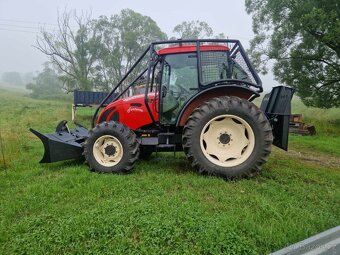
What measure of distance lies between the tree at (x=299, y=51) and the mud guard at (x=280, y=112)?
872 cm

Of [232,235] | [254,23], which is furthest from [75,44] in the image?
[232,235]

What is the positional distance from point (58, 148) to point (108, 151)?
86 centimetres

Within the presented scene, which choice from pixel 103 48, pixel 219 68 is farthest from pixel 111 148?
pixel 103 48

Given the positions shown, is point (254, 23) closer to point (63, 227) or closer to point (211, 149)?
point (211, 149)

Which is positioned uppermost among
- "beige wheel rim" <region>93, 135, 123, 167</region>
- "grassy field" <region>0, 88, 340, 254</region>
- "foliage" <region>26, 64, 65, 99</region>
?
"foliage" <region>26, 64, 65, 99</region>

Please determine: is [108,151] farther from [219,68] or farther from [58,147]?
[219,68]

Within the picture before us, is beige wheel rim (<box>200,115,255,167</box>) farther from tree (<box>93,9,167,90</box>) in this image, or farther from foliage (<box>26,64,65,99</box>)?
foliage (<box>26,64,65,99</box>)

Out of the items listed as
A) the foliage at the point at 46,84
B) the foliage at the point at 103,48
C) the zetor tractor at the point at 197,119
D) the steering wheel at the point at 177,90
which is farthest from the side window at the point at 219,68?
the foliage at the point at 46,84

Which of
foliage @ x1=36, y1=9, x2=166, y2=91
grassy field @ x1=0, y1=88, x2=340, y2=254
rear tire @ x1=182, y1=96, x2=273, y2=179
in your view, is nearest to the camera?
grassy field @ x1=0, y1=88, x2=340, y2=254

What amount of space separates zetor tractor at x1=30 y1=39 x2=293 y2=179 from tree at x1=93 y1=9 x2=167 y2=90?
33.1m

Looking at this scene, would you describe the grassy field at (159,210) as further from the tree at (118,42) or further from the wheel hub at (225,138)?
the tree at (118,42)

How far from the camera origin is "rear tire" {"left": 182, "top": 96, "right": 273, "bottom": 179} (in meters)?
4.21

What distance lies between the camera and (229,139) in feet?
14.4

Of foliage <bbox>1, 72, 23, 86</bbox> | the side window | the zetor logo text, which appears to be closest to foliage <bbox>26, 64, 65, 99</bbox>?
the zetor logo text
